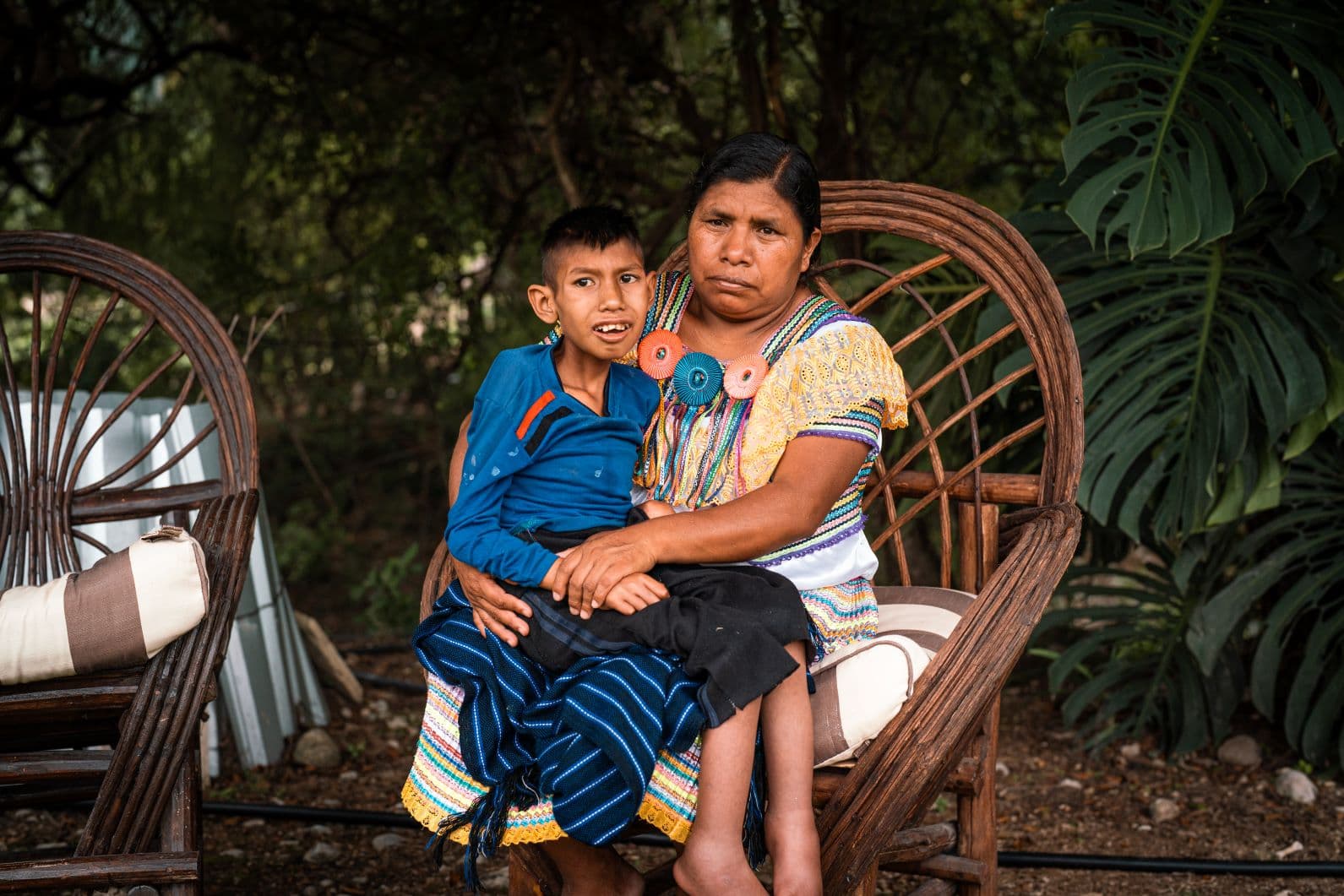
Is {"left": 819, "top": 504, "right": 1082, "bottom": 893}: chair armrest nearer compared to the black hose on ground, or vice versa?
{"left": 819, "top": 504, "right": 1082, "bottom": 893}: chair armrest

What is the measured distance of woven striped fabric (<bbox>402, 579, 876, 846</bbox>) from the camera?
171cm

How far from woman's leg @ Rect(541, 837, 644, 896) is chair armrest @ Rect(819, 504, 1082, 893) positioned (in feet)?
1.10

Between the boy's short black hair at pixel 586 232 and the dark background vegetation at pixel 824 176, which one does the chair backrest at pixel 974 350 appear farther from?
the boy's short black hair at pixel 586 232

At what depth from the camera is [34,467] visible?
8.07 feet

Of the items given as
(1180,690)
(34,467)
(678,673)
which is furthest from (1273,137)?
(34,467)

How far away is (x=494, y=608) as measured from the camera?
1.83 metres

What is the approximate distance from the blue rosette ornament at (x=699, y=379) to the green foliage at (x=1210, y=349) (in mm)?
886

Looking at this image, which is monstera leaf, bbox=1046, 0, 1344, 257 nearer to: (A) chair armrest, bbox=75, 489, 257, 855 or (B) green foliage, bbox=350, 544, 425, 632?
(A) chair armrest, bbox=75, 489, 257, 855

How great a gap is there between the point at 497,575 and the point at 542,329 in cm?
329

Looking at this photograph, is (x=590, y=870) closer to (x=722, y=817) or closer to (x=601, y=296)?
(x=722, y=817)

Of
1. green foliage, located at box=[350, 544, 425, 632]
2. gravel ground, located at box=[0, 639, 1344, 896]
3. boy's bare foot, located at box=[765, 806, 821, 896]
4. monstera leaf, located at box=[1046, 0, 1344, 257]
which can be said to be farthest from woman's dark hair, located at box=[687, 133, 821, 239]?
green foliage, located at box=[350, 544, 425, 632]

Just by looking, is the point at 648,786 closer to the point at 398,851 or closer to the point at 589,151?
the point at 398,851

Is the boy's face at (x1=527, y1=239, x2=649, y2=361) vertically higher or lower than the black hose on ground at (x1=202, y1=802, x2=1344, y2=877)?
higher

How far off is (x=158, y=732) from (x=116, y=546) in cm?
136
